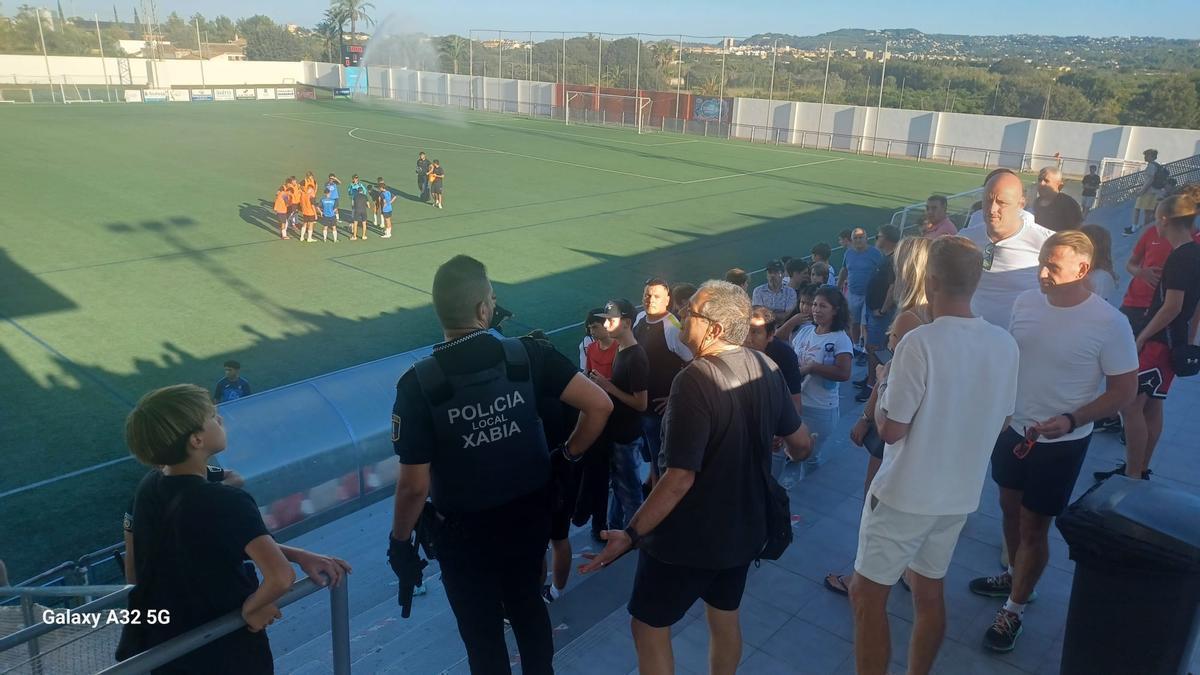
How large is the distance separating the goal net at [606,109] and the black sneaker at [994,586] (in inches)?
2034

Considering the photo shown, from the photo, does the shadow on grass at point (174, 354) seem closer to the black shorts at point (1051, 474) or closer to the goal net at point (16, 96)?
the black shorts at point (1051, 474)

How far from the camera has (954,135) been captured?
44.2m

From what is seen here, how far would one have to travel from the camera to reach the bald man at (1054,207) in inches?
236

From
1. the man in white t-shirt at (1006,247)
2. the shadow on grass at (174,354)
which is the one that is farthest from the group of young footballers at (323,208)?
the man in white t-shirt at (1006,247)

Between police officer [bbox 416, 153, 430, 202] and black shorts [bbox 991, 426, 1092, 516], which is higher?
black shorts [bbox 991, 426, 1092, 516]

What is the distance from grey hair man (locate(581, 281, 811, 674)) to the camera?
270 cm

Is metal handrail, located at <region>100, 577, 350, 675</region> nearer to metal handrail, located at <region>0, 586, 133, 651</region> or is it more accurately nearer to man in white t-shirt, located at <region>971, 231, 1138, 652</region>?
metal handrail, located at <region>0, 586, 133, 651</region>

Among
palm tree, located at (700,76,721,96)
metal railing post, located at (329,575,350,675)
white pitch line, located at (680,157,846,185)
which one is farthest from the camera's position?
palm tree, located at (700,76,721,96)

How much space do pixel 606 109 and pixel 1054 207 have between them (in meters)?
55.2

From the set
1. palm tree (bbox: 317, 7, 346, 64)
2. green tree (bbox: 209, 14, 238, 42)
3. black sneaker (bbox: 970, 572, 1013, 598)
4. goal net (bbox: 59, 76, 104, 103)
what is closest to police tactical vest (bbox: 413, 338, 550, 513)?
black sneaker (bbox: 970, 572, 1013, 598)

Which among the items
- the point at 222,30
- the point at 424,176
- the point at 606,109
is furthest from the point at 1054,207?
the point at 222,30

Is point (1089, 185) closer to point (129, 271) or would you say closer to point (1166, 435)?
point (1166, 435)

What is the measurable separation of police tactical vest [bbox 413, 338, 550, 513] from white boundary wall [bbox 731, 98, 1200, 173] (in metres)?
43.4

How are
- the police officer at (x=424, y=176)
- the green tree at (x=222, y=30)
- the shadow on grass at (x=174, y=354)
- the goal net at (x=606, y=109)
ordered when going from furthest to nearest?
the green tree at (x=222, y=30) < the goal net at (x=606, y=109) < the police officer at (x=424, y=176) < the shadow on grass at (x=174, y=354)
